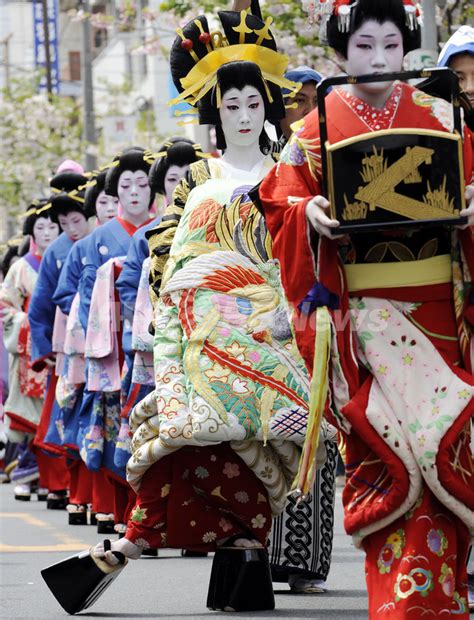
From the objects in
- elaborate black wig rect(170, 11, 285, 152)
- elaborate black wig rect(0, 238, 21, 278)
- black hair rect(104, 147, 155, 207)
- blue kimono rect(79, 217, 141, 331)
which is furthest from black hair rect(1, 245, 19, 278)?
elaborate black wig rect(170, 11, 285, 152)

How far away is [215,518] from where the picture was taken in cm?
730

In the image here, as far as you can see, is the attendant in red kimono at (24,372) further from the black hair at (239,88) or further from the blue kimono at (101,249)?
the black hair at (239,88)

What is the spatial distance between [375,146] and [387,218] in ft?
0.70

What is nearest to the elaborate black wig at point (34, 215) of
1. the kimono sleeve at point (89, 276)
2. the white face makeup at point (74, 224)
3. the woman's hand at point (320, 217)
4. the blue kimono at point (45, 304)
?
the white face makeup at point (74, 224)

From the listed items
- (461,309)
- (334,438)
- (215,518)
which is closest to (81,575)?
(215,518)

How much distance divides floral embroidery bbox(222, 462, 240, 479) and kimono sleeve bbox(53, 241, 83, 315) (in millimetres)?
4741

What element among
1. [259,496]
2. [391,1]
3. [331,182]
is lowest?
[259,496]

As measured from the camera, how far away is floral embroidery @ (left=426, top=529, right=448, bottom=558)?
17.3 feet

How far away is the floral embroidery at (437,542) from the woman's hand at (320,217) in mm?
916

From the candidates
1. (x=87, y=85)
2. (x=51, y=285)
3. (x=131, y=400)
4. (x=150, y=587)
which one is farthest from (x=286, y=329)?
(x=87, y=85)

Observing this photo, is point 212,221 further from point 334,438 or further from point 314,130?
point 314,130

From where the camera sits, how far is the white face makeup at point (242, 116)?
763 centimetres

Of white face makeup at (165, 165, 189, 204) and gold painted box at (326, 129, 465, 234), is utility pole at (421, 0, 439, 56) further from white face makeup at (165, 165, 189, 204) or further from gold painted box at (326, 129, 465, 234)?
gold painted box at (326, 129, 465, 234)

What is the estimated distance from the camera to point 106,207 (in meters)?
12.2
